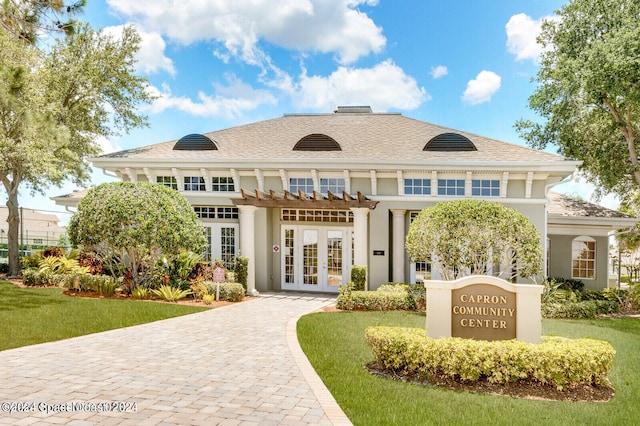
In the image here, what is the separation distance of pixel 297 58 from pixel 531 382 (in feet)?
56.4

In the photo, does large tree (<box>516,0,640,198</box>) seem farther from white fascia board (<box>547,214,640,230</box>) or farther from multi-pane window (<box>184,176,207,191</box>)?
multi-pane window (<box>184,176,207,191</box>)

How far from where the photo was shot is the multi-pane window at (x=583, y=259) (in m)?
18.1

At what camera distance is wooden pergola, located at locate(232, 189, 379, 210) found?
15.8 meters

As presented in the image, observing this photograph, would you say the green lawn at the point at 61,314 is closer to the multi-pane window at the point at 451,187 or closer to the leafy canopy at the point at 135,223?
the leafy canopy at the point at 135,223

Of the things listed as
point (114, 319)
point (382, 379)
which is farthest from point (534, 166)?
point (114, 319)

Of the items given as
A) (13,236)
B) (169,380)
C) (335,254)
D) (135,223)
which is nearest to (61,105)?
(13,236)

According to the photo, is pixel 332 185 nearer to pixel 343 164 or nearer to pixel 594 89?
pixel 343 164

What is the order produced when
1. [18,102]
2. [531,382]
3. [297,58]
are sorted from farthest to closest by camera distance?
[297,58] < [18,102] < [531,382]

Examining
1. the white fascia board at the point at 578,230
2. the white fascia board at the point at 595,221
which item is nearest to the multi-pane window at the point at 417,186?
the white fascia board at the point at 595,221

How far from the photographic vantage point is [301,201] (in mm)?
15875

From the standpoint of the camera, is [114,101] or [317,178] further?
[114,101]

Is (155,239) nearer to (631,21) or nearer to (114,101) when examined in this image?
(114,101)

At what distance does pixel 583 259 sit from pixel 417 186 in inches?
303

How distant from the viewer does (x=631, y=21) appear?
16.6 m
